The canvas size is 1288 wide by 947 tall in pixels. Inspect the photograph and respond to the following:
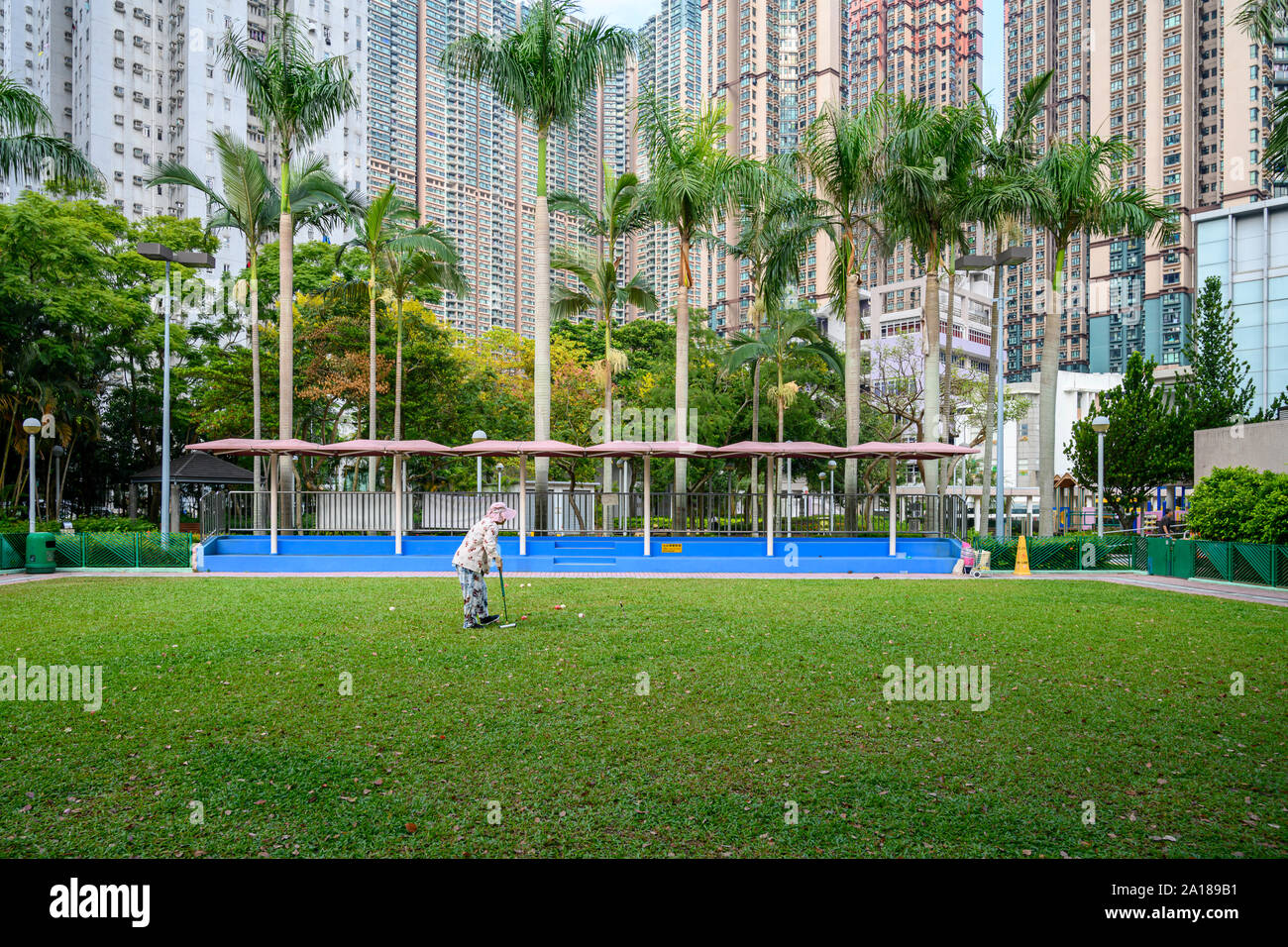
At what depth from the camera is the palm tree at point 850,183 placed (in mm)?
25562

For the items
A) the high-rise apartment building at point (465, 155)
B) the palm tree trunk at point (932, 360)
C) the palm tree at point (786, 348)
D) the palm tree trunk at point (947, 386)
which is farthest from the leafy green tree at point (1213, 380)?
the high-rise apartment building at point (465, 155)

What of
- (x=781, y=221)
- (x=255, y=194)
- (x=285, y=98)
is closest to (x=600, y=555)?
(x=781, y=221)

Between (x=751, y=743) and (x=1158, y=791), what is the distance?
8.70 ft

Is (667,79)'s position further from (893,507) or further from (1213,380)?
(893,507)

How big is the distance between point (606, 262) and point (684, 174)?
4211mm

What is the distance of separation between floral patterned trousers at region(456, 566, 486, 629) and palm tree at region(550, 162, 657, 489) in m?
15.4

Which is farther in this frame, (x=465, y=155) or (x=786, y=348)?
(x=465, y=155)

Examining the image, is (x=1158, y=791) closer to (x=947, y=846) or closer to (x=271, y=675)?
(x=947, y=846)

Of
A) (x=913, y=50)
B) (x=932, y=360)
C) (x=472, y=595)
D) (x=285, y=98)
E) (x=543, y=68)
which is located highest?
(x=913, y=50)

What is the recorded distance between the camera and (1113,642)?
434 inches

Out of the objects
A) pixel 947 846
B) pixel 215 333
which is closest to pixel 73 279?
pixel 215 333

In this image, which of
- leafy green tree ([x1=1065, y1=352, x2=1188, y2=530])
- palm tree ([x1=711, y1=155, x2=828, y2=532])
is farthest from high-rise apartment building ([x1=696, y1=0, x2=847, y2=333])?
palm tree ([x1=711, y1=155, x2=828, y2=532])

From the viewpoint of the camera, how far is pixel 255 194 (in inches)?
1086

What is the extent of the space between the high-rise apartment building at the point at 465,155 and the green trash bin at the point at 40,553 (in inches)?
2406
